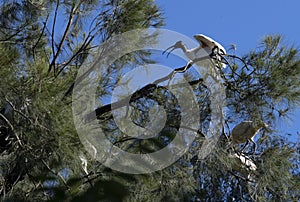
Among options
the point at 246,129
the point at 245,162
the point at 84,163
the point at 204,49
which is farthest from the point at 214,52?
the point at 84,163

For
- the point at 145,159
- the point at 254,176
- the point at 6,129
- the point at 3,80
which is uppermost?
the point at 3,80

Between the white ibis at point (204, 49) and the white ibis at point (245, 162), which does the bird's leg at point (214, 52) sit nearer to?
the white ibis at point (204, 49)

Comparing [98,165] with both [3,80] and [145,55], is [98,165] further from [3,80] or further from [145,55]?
[145,55]

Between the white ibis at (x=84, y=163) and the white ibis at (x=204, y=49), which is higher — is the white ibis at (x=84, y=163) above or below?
below

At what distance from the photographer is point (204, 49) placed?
2.69 meters

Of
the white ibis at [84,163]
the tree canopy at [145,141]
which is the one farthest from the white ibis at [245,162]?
the white ibis at [84,163]

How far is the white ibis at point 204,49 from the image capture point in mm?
2654

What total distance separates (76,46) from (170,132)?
0.73m

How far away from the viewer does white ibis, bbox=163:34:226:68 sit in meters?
2.65

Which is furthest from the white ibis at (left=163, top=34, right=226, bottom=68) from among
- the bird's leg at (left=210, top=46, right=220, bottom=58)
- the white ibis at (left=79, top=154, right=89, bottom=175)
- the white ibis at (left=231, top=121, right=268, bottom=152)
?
the white ibis at (left=79, top=154, right=89, bottom=175)

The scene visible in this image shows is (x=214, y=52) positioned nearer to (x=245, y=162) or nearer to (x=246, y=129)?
(x=246, y=129)

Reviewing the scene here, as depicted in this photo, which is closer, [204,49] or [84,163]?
[84,163]

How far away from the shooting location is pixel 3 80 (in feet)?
7.46

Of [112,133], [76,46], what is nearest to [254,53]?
[112,133]
